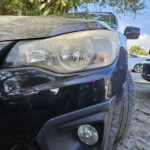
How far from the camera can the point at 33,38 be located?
2342mm

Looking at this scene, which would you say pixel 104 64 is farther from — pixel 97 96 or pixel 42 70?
pixel 42 70

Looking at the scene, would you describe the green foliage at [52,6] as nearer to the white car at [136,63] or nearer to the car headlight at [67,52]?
the car headlight at [67,52]

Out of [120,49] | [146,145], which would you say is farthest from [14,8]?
[120,49]

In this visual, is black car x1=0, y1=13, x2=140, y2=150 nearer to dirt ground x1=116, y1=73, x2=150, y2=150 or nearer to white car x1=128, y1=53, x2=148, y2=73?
dirt ground x1=116, y1=73, x2=150, y2=150

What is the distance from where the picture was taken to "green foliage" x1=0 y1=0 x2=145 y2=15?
7.38 m

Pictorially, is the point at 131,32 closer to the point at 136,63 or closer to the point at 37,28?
the point at 37,28

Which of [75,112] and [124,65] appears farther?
[124,65]

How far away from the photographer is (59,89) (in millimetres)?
2137

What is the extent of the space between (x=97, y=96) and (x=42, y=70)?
12.5 inches

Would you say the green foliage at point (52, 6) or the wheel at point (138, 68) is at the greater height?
the green foliage at point (52, 6)

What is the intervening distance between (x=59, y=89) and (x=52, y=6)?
6.69 m

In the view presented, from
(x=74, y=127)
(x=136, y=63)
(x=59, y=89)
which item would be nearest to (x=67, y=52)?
(x=59, y=89)

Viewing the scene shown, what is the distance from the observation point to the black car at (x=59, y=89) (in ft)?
6.94

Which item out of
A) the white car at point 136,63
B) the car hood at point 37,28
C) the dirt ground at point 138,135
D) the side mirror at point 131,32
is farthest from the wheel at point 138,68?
the car hood at point 37,28
